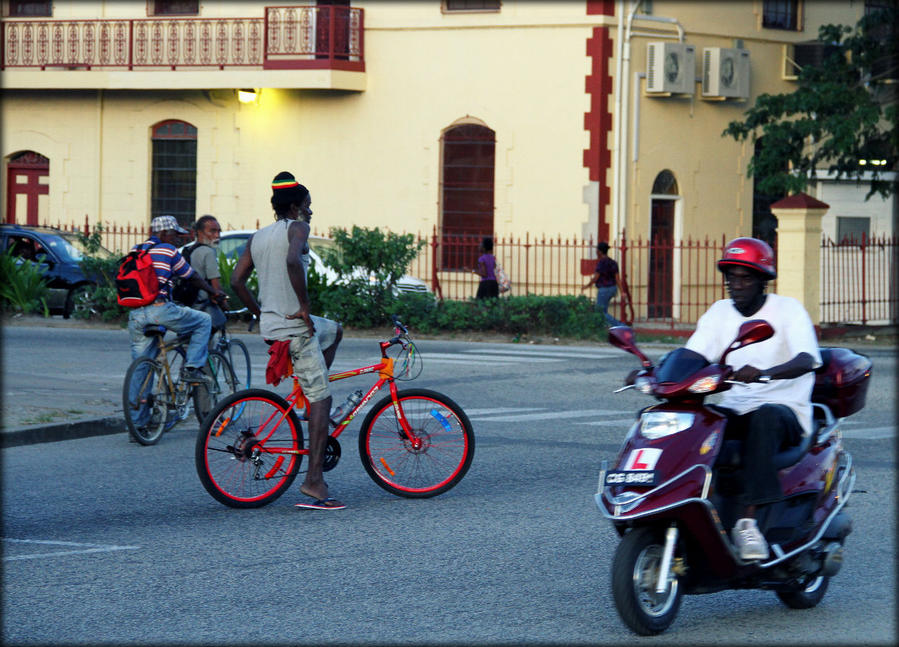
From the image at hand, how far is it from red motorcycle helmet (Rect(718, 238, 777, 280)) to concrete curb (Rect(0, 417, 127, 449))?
707 cm

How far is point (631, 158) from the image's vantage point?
2622 centimetres

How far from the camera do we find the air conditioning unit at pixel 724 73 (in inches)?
1045

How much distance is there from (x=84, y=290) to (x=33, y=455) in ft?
44.0

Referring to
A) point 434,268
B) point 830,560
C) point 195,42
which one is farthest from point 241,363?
point 195,42

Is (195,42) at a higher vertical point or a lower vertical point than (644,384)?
higher

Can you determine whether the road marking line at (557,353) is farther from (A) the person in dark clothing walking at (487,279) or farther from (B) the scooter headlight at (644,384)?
(B) the scooter headlight at (644,384)

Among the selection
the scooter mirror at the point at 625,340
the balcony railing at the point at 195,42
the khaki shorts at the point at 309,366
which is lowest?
the khaki shorts at the point at 309,366

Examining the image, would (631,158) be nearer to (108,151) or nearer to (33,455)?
(108,151)

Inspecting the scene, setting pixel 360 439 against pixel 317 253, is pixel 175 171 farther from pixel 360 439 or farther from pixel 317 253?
pixel 360 439

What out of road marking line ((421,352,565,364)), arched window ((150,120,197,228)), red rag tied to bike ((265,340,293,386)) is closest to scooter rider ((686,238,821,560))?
red rag tied to bike ((265,340,293,386))

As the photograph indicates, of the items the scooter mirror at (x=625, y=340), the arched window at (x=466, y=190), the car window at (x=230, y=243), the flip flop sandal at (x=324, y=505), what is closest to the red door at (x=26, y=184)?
the car window at (x=230, y=243)

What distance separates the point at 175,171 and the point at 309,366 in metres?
22.1

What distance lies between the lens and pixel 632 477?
5527mm

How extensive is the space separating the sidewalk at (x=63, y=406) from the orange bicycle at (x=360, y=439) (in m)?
3.34
